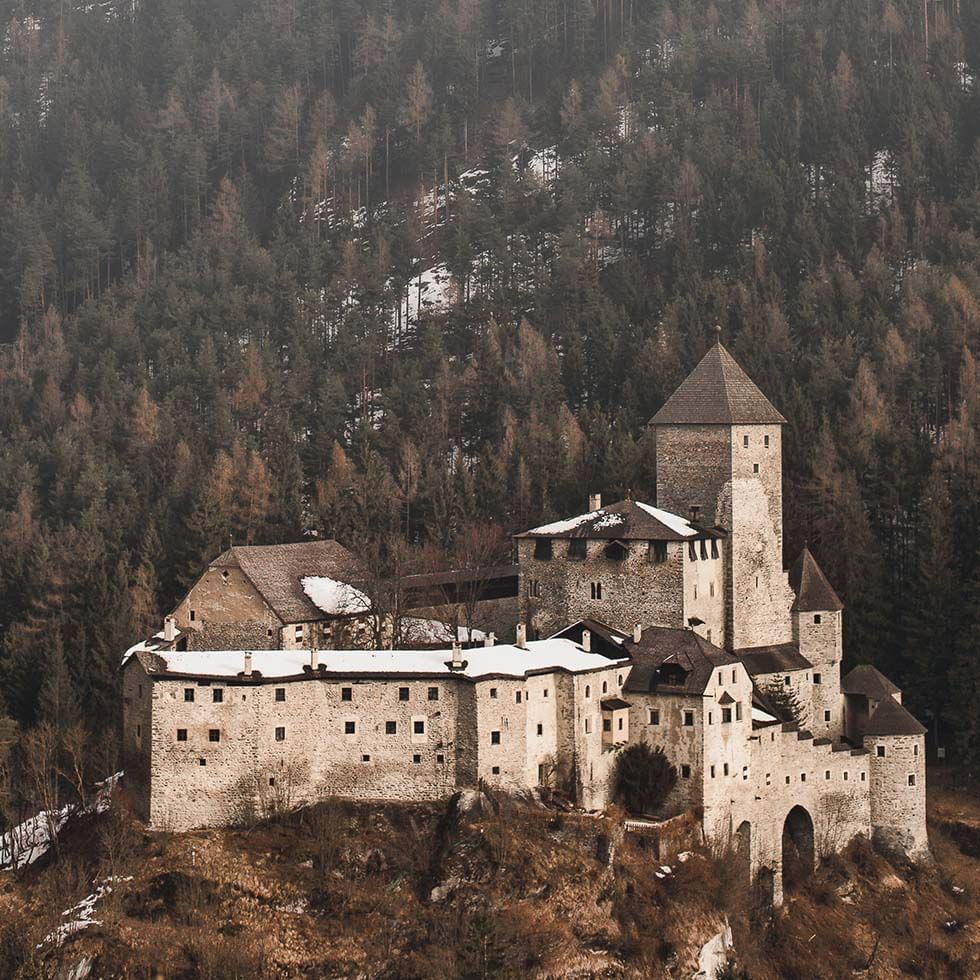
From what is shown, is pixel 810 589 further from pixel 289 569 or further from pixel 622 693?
pixel 289 569

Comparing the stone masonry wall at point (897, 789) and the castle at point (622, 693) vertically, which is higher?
the castle at point (622, 693)

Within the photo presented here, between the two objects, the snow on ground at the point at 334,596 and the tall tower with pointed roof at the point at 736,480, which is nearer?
the tall tower with pointed roof at the point at 736,480

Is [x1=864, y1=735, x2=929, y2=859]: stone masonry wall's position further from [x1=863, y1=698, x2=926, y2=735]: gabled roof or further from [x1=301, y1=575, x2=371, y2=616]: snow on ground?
[x1=301, y1=575, x2=371, y2=616]: snow on ground

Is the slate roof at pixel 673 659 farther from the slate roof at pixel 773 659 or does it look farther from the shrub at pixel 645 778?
the slate roof at pixel 773 659

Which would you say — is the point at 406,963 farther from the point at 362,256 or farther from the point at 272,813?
the point at 362,256

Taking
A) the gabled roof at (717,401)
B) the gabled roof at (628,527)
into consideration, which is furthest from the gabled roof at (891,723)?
the gabled roof at (717,401)

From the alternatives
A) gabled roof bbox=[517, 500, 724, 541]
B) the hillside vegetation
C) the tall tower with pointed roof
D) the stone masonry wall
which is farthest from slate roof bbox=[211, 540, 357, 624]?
the stone masonry wall
